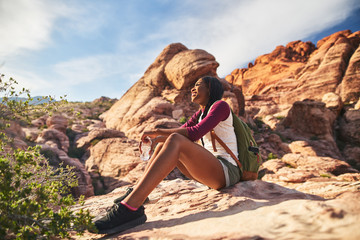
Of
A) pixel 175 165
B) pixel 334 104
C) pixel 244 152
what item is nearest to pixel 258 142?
pixel 334 104

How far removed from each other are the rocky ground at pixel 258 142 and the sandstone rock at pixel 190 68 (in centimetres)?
9

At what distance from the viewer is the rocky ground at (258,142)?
5.17 ft

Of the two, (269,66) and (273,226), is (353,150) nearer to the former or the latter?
(273,226)

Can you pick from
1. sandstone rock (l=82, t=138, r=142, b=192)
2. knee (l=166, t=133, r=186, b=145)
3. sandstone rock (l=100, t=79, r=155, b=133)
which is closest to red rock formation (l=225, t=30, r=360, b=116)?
sandstone rock (l=100, t=79, r=155, b=133)

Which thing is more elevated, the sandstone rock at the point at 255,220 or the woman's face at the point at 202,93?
the woman's face at the point at 202,93

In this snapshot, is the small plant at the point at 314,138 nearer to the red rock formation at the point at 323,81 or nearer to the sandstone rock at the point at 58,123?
the red rock formation at the point at 323,81

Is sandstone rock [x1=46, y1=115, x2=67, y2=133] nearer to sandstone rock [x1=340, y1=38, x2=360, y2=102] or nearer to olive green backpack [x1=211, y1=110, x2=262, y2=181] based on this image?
olive green backpack [x1=211, y1=110, x2=262, y2=181]

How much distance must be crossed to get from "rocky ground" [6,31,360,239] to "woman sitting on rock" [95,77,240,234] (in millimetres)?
181

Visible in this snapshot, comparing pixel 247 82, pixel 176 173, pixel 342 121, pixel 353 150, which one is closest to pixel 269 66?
pixel 247 82

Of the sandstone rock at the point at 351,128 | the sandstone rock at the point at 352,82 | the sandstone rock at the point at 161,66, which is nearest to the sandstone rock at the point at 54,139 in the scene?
the sandstone rock at the point at 161,66

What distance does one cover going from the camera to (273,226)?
57.7 inches

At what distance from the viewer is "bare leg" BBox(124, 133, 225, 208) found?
83.2 inches

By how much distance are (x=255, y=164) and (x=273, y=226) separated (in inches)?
62.1

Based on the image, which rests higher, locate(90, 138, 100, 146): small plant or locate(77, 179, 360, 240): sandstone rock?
locate(90, 138, 100, 146): small plant
